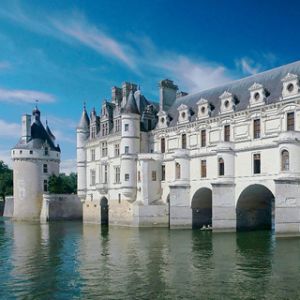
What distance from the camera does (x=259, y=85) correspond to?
3647 cm

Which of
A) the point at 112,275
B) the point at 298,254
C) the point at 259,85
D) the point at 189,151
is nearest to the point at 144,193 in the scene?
the point at 189,151

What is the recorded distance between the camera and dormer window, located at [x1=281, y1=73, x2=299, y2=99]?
33.4 metres

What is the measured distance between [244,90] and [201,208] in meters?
12.0

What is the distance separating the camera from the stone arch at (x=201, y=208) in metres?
41.0

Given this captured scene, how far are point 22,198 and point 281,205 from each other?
40.3 meters

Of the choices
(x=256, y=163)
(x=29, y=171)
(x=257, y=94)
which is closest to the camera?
(x=256, y=163)

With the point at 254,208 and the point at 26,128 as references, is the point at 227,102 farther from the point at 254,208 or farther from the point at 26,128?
the point at 26,128

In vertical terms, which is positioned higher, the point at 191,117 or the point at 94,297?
the point at 191,117

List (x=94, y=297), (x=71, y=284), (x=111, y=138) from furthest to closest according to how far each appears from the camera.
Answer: (x=111, y=138) < (x=71, y=284) < (x=94, y=297)

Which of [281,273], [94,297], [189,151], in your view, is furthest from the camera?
[189,151]

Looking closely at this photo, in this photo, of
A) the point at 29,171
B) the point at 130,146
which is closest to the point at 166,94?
the point at 130,146

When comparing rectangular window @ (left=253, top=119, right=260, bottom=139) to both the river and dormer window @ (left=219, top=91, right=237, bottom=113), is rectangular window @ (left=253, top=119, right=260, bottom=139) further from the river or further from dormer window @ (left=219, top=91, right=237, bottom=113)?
the river

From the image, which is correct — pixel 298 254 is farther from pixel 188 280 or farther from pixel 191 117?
pixel 191 117

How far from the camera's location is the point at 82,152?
56812mm
